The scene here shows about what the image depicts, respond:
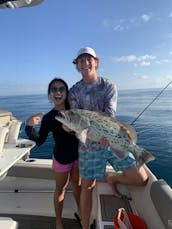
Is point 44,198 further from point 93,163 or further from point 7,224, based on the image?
point 7,224

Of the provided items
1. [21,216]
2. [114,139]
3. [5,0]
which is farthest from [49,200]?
[5,0]

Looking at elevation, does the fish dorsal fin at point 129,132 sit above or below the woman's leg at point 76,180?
above

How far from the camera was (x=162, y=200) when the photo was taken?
2.43 meters

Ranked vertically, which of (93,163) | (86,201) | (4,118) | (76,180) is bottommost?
(86,201)

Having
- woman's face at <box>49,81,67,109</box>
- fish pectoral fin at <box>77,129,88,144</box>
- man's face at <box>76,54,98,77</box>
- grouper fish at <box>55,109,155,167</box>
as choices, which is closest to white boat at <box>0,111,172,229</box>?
grouper fish at <box>55,109,155,167</box>

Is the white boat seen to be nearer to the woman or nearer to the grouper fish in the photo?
the woman

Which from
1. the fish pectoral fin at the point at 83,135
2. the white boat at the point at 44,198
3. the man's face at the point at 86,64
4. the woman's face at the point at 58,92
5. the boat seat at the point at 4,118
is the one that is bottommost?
the white boat at the point at 44,198

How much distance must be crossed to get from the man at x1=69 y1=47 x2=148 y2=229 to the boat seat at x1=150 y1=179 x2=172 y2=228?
0.36 meters

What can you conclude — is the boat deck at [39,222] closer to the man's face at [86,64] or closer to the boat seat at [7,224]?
the boat seat at [7,224]

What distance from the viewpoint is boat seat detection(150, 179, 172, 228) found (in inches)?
88.3

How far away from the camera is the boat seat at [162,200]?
7.35 feet

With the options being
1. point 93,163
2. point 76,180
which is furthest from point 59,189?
point 93,163

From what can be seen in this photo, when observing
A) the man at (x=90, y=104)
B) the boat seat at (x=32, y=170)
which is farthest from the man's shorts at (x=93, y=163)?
the boat seat at (x=32, y=170)

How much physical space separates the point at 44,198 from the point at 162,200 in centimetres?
208
